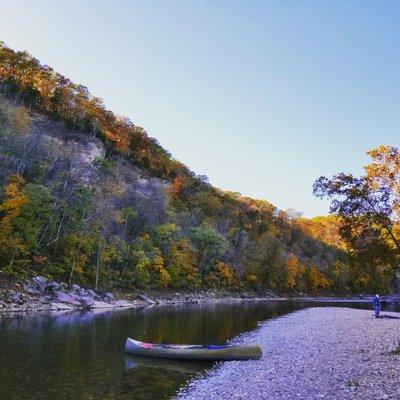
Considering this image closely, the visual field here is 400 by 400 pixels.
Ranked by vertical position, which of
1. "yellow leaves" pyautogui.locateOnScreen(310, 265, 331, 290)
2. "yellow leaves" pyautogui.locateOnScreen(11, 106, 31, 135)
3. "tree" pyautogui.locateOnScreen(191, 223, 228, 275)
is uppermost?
"yellow leaves" pyautogui.locateOnScreen(11, 106, 31, 135)

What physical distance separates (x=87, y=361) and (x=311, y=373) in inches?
453

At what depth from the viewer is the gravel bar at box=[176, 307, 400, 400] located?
1603 centimetres

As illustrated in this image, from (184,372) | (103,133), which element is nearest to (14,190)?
(184,372)

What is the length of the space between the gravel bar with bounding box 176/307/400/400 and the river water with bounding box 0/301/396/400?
1.90m

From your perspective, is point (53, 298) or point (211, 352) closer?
point (211, 352)

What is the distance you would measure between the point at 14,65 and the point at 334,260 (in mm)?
126429

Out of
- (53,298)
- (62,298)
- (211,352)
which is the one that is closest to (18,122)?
(62,298)

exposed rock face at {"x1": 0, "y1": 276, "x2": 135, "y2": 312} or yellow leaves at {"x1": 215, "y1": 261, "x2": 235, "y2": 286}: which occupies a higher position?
yellow leaves at {"x1": 215, "y1": 261, "x2": 235, "y2": 286}

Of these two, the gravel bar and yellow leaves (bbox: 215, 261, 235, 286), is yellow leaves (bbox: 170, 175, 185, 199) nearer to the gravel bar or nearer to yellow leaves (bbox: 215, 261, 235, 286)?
yellow leaves (bbox: 215, 261, 235, 286)

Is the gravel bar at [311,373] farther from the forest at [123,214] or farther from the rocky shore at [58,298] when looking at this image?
the rocky shore at [58,298]

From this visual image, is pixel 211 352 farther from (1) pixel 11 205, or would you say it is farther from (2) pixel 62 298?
(1) pixel 11 205

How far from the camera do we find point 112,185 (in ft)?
240

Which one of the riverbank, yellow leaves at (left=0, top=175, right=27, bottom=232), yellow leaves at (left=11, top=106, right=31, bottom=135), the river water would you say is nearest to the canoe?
the river water

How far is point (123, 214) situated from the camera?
72.7 m
